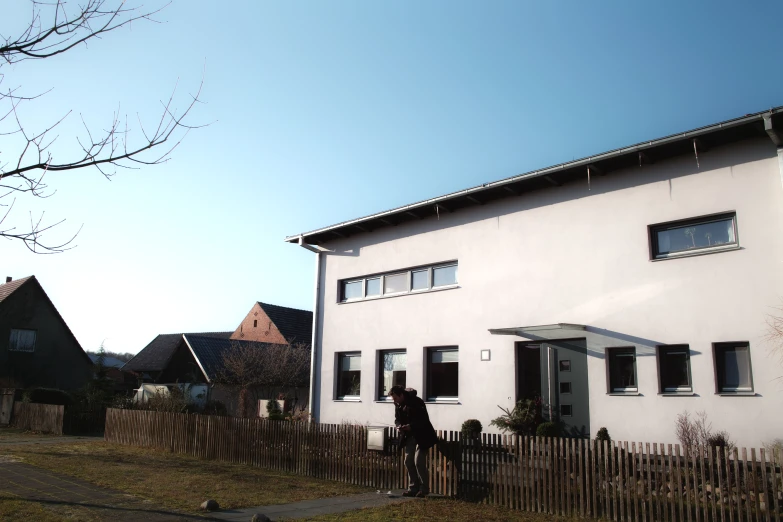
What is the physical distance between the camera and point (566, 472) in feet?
30.5

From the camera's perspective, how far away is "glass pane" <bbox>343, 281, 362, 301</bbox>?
18688 millimetres

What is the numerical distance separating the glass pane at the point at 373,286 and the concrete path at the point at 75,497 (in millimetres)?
8947

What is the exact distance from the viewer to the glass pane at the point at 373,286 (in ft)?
59.2

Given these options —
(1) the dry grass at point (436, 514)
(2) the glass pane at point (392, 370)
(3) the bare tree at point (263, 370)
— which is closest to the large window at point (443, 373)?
(2) the glass pane at point (392, 370)

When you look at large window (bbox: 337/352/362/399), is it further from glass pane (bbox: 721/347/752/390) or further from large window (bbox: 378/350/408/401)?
glass pane (bbox: 721/347/752/390)

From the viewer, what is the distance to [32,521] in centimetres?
796

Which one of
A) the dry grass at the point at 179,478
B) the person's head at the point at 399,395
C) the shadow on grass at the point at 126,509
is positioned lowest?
the dry grass at the point at 179,478

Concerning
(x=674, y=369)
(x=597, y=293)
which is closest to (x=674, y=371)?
(x=674, y=369)

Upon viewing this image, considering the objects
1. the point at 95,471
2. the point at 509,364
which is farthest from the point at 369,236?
the point at 95,471

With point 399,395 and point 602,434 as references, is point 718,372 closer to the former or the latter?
point 602,434

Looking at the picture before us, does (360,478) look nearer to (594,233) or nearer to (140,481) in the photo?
(140,481)

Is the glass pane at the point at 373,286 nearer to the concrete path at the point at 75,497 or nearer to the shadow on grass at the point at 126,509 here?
the concrete path at the point at 75,497

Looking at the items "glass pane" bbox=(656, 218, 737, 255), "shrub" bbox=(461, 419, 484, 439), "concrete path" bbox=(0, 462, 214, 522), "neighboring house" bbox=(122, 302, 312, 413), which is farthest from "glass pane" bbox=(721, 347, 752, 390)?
"neighboring house" bbox=(122, 302, 312, 413)

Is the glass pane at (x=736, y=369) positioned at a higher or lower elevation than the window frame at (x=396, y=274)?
lower
